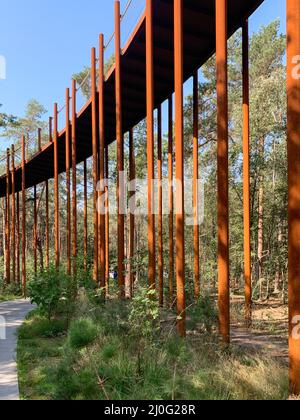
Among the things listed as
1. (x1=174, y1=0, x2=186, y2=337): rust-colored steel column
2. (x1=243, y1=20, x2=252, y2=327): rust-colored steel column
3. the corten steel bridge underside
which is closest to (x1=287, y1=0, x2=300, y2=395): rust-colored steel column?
the corten steel bridge underside

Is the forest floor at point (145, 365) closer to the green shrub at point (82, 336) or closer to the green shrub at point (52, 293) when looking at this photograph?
the green shrub at point (82, 336)

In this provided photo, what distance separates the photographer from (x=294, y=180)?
4.31 m

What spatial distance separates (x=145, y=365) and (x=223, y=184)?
9.83ft

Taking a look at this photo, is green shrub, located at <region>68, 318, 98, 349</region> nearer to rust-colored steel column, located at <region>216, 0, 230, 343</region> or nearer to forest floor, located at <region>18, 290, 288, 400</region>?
forest floor, located at <region>18, 290, 288, 400</region>

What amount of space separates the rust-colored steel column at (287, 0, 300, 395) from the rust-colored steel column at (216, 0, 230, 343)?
1754 millimetres

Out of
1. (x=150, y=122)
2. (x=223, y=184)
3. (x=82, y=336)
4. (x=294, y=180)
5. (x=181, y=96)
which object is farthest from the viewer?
(x=150, y=122)

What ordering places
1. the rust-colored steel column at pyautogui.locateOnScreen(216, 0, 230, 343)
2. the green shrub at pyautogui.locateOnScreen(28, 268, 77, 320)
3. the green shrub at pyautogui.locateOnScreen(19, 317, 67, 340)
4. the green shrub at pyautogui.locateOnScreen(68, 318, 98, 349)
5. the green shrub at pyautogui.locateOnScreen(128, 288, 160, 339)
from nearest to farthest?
the green shrub at pyautogui.locateOnScreen(128, 288, 160, 339), the rust-colored steel column at pyautogui.locateOnScreen(216, 0, 230, 343), the green shrub at pyautogui.locateOnScreen(68, 318, 98, 349), the green shrub at pyautogui.locateOnScreen(19, 317, 67, 340), the green shrub at pyautogui.locateOnScreen(28, 268, 77, 320)

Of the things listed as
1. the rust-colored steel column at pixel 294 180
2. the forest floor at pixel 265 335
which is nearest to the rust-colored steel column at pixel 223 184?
the forest floor at pixel 265 335

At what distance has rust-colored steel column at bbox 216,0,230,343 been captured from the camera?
234 inches

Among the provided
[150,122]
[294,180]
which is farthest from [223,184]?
[150,122]

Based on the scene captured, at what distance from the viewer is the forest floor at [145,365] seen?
13.7ft

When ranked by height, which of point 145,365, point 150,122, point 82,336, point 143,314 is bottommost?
point 82,336

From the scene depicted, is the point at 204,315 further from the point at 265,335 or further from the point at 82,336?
the point at 82,336
